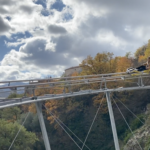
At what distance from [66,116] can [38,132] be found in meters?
4.37

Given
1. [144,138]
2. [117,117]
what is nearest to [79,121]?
[117,117]

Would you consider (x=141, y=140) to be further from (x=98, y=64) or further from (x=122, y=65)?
(x=122, y=65)

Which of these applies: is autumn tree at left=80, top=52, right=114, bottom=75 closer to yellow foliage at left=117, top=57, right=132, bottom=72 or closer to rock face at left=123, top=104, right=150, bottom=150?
yellow foliage at left=117, top=57, right=132, bottom=72

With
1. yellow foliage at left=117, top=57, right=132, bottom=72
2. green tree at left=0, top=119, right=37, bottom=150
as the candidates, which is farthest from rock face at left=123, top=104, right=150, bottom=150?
green tree at left=0, top=119, right=37, bottom=150

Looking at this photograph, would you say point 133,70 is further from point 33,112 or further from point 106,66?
point 33,112

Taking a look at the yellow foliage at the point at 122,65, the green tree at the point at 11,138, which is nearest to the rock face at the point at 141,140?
the yellow foliage at the point at 122,65

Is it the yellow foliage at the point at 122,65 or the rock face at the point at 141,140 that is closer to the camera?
the rock face at the point at 141,140

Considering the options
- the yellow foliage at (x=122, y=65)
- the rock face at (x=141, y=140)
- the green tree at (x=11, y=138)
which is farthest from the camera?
the yellow foliage at (x=122, y=65)

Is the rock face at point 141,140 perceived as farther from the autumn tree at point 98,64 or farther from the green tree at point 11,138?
the green tree at point 11,138

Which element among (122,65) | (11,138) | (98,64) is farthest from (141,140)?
(11,138)

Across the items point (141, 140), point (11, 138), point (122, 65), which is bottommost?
point (11, 138)

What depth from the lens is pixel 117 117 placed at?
2759 centimetres

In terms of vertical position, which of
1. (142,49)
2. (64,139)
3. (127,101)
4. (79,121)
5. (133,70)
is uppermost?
(142,49)

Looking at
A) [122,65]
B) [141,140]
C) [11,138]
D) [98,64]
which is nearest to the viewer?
[141,140]
